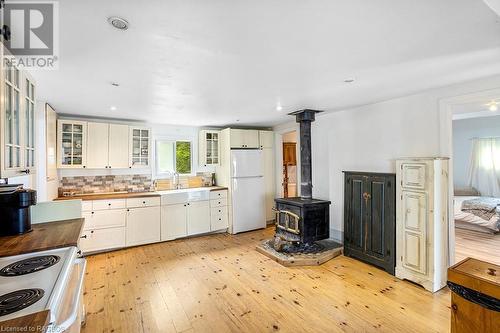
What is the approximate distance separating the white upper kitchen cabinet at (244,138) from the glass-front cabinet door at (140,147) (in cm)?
164

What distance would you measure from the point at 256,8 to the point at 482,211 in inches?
218

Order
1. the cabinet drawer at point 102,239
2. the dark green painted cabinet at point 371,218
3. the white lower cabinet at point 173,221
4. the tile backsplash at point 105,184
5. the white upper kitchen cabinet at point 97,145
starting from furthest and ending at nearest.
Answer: the white lower cabinet at point 173,221 → the tile backsplash at point 105,184 → the white upper kitchen cabinet at point 97,145 → the cabinet drawer at point 102,239 → the dark green painted cabinet at point 371,218

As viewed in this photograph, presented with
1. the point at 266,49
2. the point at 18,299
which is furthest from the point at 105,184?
the point at 266,49

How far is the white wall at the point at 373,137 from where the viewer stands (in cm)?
287

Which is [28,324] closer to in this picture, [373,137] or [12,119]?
[12,119]

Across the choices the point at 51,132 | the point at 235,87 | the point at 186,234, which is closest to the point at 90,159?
the point at 51,132

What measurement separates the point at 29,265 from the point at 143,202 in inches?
110

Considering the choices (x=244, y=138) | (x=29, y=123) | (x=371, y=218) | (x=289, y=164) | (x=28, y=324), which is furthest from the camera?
(x=289, y=164)

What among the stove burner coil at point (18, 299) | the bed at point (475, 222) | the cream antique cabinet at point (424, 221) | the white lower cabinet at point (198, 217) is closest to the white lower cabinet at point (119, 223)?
the white lower cabinet at point (198, 217)

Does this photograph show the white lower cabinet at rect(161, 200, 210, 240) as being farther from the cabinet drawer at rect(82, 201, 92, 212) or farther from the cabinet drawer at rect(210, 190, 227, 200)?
the cabinet drawer at rect(82, 201, 92, 212)

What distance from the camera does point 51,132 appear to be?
3.40 meters

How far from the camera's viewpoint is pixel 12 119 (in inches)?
60.1

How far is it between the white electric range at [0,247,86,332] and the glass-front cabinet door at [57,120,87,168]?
280 cm

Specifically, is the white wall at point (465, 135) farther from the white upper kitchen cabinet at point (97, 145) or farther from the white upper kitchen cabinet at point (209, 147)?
the white upper kitchen cabinet at point (97, 145)
